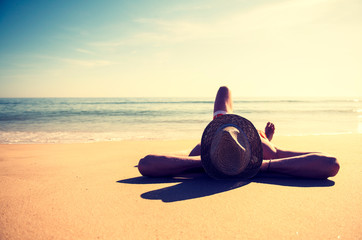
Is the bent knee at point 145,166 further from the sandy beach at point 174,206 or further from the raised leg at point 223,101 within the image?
the raised leg at point 223,101

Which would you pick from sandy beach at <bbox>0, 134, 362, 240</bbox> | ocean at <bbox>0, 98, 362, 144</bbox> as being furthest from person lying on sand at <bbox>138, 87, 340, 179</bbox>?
ocean at <bbox>0, 98, 362, 144</bbox>

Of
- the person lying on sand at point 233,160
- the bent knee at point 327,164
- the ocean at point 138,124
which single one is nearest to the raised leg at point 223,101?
the person lying on sand at point 233,160

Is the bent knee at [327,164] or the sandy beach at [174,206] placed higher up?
the bent knee at [327,164]

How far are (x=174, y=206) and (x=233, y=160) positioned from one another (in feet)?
2.37

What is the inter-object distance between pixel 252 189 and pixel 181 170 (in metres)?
0.76

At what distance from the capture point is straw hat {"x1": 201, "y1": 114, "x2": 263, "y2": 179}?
7.10 feet

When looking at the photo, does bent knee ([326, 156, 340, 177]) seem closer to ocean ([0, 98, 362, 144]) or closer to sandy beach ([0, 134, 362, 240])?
sandy beach ([0, 134, 362, 240])

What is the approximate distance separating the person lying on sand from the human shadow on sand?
8 centimetres

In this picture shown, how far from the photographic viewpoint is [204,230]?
59.7 inches

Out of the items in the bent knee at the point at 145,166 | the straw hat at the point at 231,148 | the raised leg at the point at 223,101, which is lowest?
the bent knee at the point at 145,166

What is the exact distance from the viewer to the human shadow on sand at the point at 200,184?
212cm

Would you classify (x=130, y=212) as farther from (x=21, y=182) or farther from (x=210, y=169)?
(x=21, y=182)

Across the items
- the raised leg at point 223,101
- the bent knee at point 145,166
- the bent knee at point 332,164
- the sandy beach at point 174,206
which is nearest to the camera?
the sandy beach at point 174,206

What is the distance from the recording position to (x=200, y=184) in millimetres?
2424
